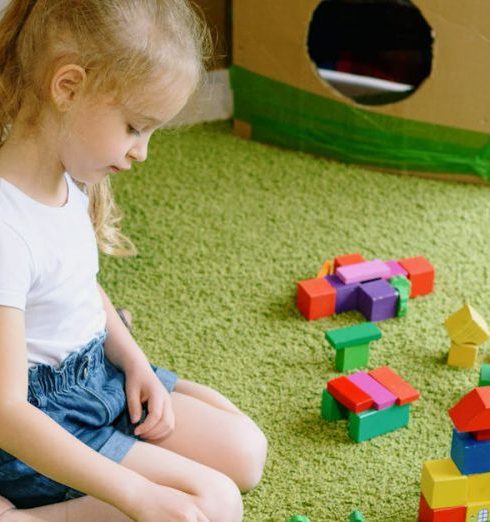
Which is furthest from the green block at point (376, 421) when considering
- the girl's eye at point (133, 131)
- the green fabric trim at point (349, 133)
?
the green fabric trim at point (349, 133)

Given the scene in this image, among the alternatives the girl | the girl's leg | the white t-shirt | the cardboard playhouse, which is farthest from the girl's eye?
the cardboard playhouse

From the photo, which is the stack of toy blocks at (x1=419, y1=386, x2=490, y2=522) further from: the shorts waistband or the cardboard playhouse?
the cardboard playhouse

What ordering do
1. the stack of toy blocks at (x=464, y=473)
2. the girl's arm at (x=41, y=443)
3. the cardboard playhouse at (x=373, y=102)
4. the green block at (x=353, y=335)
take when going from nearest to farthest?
the girl's arm at (x=41, y=443) < the stack of toy blocks at (x=464, y=473) < the green block at (x=353, y=335) < the cardboard playhouse at (x=373, y=102)

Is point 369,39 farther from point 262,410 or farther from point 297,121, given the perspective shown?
point 262,410

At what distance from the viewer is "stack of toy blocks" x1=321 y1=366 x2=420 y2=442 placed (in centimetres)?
112

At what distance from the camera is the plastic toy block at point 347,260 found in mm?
1434

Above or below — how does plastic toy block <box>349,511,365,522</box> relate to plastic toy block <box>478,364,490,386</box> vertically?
below

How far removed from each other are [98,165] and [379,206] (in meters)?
0.89

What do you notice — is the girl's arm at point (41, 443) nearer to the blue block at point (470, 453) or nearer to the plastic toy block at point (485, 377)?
the blue block at point (470, 453)

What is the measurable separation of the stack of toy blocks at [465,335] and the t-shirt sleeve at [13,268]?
0.65 metres

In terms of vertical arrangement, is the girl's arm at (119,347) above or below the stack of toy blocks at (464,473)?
above

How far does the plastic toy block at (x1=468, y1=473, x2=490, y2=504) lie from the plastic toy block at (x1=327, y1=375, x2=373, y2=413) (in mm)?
184

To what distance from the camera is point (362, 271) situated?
1.39m

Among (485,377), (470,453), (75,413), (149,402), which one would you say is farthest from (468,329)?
(75,413)
